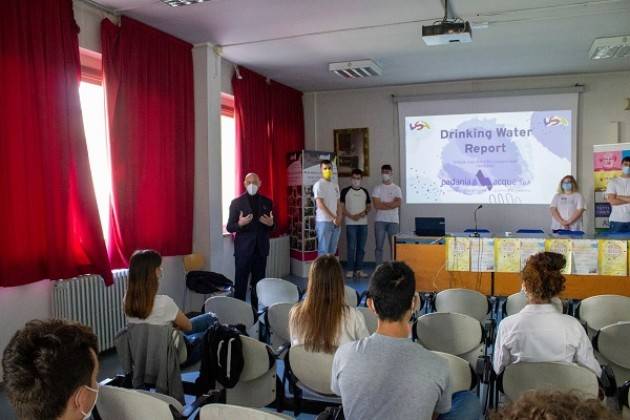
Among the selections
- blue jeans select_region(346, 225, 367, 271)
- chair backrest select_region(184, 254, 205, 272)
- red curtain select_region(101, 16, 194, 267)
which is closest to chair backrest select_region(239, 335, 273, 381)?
red curtain select_region(101, 16, 194, 267)

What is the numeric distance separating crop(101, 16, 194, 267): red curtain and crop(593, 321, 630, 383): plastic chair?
3.92m

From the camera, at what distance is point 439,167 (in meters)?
8.63

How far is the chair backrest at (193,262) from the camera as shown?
5.70 meters

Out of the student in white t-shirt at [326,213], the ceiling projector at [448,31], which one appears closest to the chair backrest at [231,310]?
the ceiling projector at [448,31]

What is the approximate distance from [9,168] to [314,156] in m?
5.05

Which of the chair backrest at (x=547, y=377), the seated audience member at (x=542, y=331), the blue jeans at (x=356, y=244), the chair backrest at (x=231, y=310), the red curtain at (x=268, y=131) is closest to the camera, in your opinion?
the chair backrest at (x=547, y=377)

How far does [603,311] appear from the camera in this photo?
3.59 m

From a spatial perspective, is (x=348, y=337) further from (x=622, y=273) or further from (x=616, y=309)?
(x=622, y=273)

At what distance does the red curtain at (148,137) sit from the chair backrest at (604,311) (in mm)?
3915

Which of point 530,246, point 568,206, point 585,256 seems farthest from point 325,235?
point 585,256

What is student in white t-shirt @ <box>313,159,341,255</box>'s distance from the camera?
25.0 ft

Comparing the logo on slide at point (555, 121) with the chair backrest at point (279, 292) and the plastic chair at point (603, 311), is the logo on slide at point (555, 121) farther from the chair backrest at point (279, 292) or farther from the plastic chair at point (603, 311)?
the chair backrest at point (279, 292)

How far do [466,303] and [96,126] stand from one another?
3632mm

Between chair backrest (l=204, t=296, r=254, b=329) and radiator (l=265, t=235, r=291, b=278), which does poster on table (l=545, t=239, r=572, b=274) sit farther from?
radiator (l=265, t=235, r=291, b=278)
